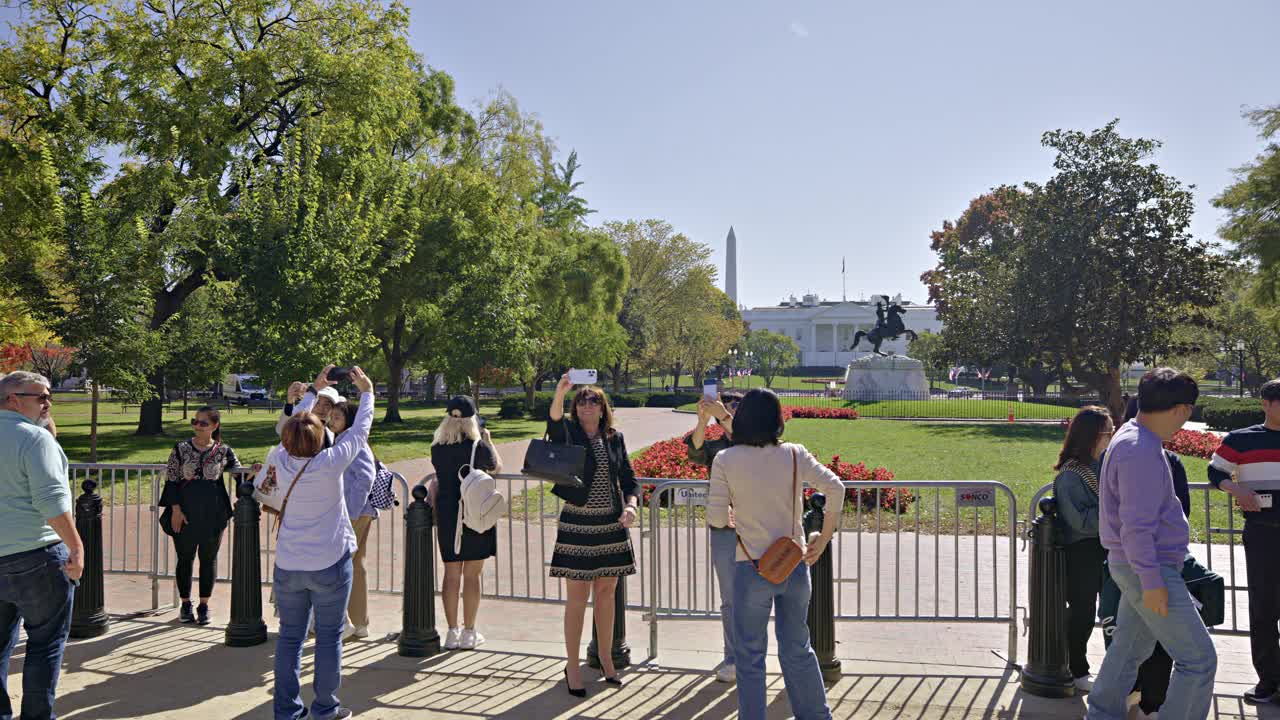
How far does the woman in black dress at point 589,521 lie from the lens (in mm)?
5219

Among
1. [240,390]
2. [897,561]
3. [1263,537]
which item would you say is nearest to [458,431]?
[897,561]

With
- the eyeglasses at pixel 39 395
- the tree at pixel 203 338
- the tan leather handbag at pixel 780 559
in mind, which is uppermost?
the tree at pixel 203 338

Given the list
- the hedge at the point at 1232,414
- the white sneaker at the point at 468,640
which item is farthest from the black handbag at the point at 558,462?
the hedge at the point at 1232,414

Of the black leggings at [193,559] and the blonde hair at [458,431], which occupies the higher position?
the blonde hair at [458,431]

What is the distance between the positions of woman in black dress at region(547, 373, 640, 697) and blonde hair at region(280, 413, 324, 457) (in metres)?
1.33

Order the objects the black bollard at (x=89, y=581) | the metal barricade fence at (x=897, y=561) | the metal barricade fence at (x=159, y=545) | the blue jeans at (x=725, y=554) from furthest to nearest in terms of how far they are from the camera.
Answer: the metal barricade fence at (x=159, y=545), the black bollard at (x=89, y=581), the metal barricade fence at (x=897, y=561), the blue jeans at (x=725, y=554)

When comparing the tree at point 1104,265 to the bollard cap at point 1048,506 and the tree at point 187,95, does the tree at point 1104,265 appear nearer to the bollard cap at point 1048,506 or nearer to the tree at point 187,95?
the tree at point 187,95

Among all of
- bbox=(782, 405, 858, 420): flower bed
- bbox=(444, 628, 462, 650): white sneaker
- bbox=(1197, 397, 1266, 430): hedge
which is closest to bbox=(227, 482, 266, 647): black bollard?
bbox=(444, 628, 462, 650): white sneaker

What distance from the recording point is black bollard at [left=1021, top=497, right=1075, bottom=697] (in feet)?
16.6

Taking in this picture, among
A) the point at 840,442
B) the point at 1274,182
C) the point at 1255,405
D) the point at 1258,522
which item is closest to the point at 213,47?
the point at 840,442

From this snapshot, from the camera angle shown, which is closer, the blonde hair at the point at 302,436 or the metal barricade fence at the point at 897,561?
the blonde hair at the point at 302,436

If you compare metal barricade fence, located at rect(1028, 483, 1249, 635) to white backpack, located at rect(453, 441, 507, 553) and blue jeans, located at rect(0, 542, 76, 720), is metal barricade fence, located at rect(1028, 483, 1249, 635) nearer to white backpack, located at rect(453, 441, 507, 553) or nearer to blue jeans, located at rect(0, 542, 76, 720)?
white backpack, located at rect(453, 441, 507, 553)

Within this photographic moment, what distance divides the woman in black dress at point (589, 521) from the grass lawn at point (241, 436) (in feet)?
51.2

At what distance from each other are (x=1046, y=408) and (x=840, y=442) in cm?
1900
